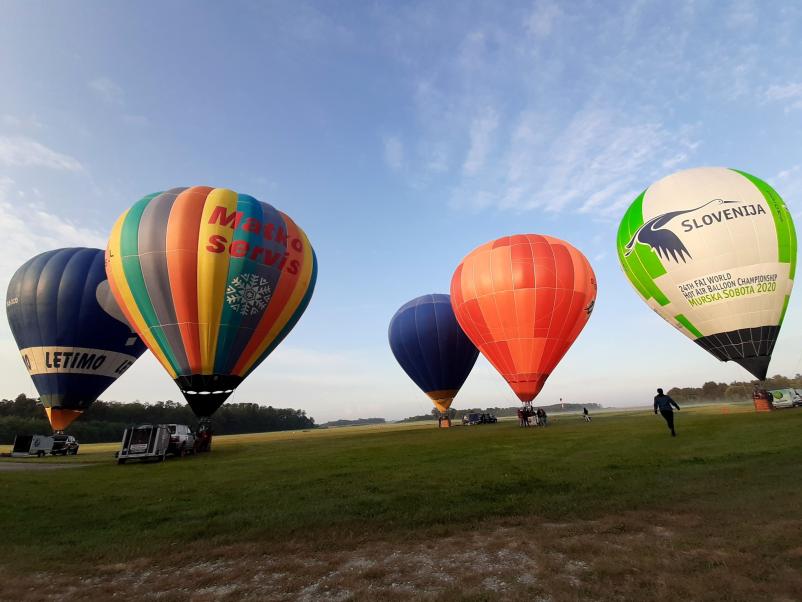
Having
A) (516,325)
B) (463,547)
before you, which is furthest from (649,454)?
(516,325)

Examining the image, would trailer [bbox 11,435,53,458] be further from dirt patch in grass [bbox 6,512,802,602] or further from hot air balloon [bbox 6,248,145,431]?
dirt patch in grass [bbox 6,512,802,602]

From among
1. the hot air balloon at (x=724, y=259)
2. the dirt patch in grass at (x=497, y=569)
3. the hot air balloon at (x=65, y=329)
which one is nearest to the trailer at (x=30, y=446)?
the hot air balloon at (x=65, y=329)

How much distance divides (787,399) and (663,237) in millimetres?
15921

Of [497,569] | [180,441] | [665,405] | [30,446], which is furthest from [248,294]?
[30,446]

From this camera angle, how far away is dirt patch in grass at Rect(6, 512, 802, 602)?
154 inches

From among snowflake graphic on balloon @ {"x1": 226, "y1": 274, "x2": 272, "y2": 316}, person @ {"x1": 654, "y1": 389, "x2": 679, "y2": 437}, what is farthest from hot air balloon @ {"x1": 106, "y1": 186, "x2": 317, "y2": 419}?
person @ {"x1": 654, "y1": 389, "x2": 679, "y2": 437}

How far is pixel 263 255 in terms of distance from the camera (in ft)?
73.3

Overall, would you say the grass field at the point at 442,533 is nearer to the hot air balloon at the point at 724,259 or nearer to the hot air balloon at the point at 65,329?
the hot air balloon at the point at 724,259

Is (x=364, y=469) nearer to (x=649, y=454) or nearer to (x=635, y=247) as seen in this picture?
(x=649, y=454)

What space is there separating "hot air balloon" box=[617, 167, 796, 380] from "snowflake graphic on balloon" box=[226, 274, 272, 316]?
23.8 m

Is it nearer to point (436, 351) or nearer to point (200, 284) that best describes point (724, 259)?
point (436, 351)

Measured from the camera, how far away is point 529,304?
28609 millimetres

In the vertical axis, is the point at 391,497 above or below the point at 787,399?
below

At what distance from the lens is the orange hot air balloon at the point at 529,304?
28625mm
